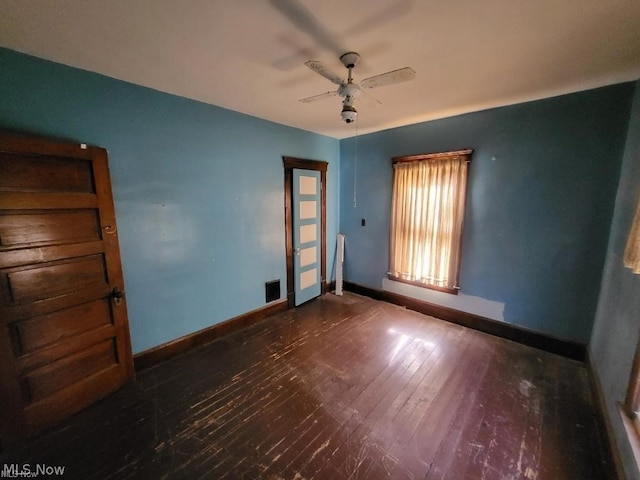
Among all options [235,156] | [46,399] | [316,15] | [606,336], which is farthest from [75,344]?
[606,336]

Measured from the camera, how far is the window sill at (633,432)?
1.27 metres

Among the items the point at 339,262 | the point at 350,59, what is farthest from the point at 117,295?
the point at 339,262

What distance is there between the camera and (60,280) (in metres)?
1.81

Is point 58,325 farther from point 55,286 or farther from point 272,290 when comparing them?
point 272,290

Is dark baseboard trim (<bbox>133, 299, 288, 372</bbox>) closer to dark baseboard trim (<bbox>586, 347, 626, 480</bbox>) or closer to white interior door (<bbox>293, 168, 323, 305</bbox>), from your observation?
white interior door (<bbox>293, 168, 323, 305</bbox>)

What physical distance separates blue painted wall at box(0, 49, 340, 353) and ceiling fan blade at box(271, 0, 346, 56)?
5.36 feet

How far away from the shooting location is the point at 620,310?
179 cm

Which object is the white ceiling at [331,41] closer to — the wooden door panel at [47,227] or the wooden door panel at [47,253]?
the wooden door panel at [47,227]

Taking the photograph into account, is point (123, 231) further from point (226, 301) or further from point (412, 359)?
point (412, 359)

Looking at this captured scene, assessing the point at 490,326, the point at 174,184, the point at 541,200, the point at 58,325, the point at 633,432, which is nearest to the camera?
the point at 633,432

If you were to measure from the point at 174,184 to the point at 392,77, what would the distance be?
2.20 metres

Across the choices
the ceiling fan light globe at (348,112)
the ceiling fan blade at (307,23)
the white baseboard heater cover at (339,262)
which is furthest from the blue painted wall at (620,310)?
the white baseboard heater cover at (339,262)

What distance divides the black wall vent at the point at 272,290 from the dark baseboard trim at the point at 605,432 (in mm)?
3224

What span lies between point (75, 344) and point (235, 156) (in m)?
2.26
